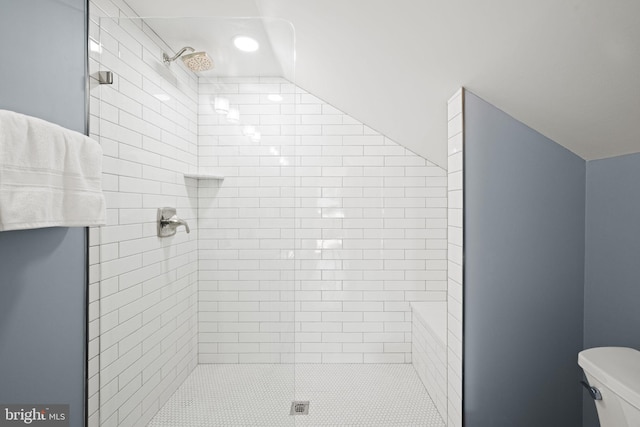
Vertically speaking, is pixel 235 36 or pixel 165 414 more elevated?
pixel 235 36

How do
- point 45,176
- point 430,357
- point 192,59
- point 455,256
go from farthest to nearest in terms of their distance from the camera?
point 430,357 < point 455,256 < point 192,59 < point 45,176

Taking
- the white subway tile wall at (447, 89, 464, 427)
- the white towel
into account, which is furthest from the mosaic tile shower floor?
the white towel

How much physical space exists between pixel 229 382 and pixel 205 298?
422 mm

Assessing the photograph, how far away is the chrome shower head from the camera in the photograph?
1.48 metres

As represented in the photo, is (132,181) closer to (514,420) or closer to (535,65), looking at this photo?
(535,65)

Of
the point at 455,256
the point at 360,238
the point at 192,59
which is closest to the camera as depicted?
the point at 192,59

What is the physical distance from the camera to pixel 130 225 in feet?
4.97

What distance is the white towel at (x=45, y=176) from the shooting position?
96 cm

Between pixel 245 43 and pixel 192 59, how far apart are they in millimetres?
257

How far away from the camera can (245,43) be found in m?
1.49

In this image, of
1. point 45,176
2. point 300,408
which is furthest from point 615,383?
point 45,176

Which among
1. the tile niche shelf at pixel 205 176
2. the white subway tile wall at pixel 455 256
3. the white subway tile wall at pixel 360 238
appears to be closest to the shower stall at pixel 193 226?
the tile niche shelf at pixel 205 176

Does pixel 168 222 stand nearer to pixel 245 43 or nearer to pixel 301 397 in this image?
pixel 245 43

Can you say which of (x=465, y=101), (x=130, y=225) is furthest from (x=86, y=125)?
(x=465, y=101)
